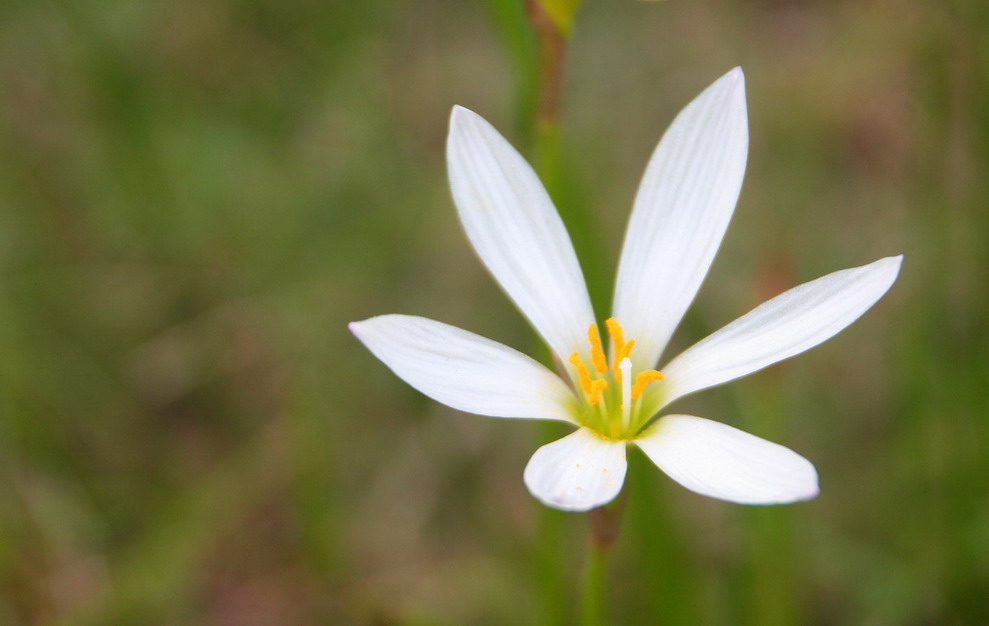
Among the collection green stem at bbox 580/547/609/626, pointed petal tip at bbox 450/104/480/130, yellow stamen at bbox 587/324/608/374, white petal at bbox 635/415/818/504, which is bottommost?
green stem at bbox 580/547/609/626

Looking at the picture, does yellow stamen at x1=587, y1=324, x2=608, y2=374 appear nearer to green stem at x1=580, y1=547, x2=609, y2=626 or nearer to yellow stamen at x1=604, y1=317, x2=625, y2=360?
yellow stamen at x1=604, y1=317, x2=625, y2=360

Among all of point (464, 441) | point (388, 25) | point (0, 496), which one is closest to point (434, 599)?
point (464, 441)

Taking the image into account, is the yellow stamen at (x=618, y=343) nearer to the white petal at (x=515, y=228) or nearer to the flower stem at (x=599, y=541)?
the white petal at (x=515, y=228)

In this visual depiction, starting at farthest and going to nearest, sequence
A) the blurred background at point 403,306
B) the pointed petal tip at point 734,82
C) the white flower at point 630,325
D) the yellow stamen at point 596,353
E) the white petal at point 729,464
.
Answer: the blurred background at point 403,306 → the yellow stamen at point 596,353 → the pointed petal tip at point 734,82 → the white flower at point 630,325 → the white petal at point 729,464

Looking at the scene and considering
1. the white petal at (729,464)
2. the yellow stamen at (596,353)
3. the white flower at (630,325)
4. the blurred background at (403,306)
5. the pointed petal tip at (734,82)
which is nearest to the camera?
the white petal at (729,464)

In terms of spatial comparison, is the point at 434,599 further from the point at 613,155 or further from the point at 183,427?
the point at 613,155

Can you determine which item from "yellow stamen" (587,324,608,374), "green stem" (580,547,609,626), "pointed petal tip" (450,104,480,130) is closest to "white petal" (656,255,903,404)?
"yellow stamen" (587,324,608,374)

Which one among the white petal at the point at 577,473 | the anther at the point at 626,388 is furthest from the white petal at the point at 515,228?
the white petal at the point at 577,473
